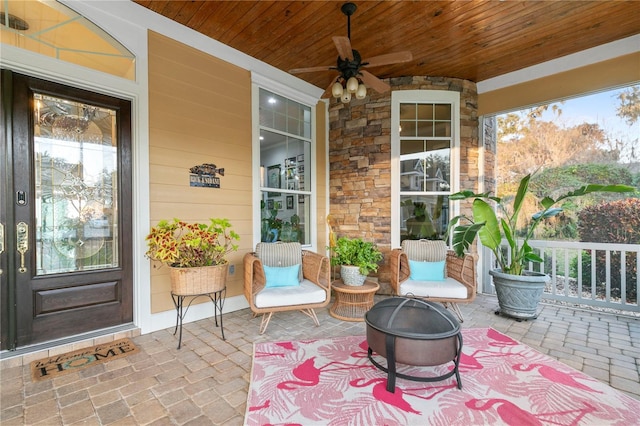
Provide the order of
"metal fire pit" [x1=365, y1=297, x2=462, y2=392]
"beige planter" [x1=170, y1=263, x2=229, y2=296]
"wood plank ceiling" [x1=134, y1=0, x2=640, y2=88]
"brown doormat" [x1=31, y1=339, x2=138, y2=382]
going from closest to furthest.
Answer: "metal fire pit" [x1=365, y1=297, x2=462, y2=392]
"brown doormat" [x1=31, y1=339, x2=138, y2=382]
"beige planter" [x1=170, y1=263, x2=229, y2=296]
"wood plank ceiling" [x1=134, y1=0, x2=640, y2=88]

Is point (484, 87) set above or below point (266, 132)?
above

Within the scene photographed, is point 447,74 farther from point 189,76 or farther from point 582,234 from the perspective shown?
point 189,76

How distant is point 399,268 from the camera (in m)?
3.68

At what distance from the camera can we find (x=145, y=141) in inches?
120

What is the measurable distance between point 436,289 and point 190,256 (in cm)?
268

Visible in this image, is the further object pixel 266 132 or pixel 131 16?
pixel 266 132

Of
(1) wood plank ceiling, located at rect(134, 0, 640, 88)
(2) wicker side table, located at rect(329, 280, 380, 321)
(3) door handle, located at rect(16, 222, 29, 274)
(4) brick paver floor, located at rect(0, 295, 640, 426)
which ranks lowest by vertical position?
(4) brick paver floor, located at rect(0, 295, 640, 426)

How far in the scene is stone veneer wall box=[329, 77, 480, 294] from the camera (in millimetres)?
4555

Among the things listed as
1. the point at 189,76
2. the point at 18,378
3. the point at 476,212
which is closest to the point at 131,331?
the point at 18,378

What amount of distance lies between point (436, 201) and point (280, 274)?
2708 mm

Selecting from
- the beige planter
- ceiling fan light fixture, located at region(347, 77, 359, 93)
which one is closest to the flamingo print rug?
the beige planter

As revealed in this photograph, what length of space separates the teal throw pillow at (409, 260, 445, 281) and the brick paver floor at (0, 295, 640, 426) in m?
0.61

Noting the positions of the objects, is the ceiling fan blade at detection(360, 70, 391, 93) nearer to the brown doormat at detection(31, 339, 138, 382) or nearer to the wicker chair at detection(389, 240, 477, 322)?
the wicker chair at detection(389, 240, 477, 322)

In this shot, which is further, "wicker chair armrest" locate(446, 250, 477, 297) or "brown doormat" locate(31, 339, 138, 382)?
"wicker chair armrest" locate(446, 250, 477, 297)
